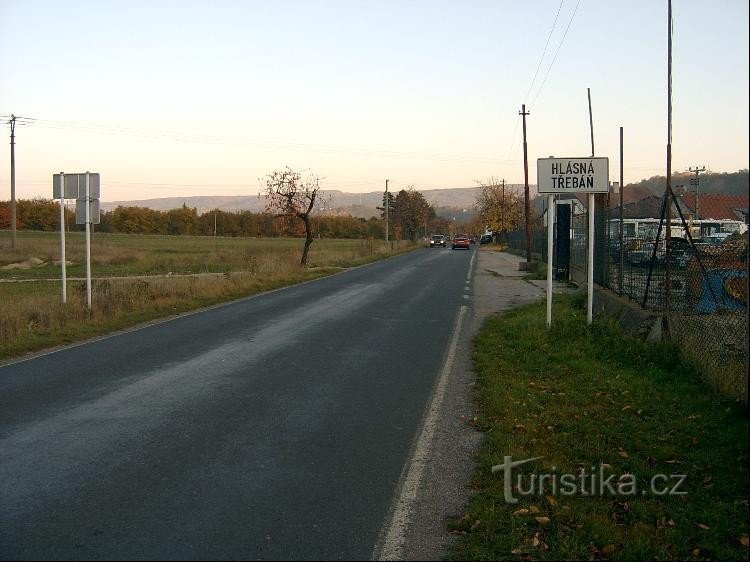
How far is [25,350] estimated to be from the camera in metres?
12.3

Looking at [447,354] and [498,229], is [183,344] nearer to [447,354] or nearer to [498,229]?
[447,354]

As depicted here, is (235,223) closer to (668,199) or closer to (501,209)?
(501,209)

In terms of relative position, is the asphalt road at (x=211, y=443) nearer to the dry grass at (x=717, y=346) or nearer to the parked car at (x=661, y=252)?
the dry grass at (x=717, y=346)

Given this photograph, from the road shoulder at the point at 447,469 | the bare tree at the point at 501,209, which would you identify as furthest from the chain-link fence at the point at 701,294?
the bare tree at the point at 501,209

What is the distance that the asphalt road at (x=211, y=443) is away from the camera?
15.3 ft

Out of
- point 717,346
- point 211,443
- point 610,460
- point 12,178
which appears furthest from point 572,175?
point 12,178

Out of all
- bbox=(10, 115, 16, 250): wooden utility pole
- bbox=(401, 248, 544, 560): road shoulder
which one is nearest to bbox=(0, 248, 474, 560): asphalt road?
bbox=(401, 248, 544, 560): road shoulder

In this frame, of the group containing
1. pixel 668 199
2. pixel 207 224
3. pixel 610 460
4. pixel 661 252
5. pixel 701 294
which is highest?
pixel 207 224

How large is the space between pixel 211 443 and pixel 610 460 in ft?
11.0

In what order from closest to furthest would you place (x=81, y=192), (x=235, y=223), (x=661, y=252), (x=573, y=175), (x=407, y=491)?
(x=407, y=491) → (x=573, y=175) → (x=661, y=252) → (x=81, y=192) → (x=235, y=223)

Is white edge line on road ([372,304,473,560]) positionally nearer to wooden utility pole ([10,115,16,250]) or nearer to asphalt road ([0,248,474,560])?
asphalt road ([0,248,474,560])

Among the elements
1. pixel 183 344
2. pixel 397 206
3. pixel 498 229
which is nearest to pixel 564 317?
pixel 183 344

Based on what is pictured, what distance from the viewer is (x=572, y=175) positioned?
1298cm

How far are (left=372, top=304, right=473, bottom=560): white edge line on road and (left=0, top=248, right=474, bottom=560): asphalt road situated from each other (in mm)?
71
